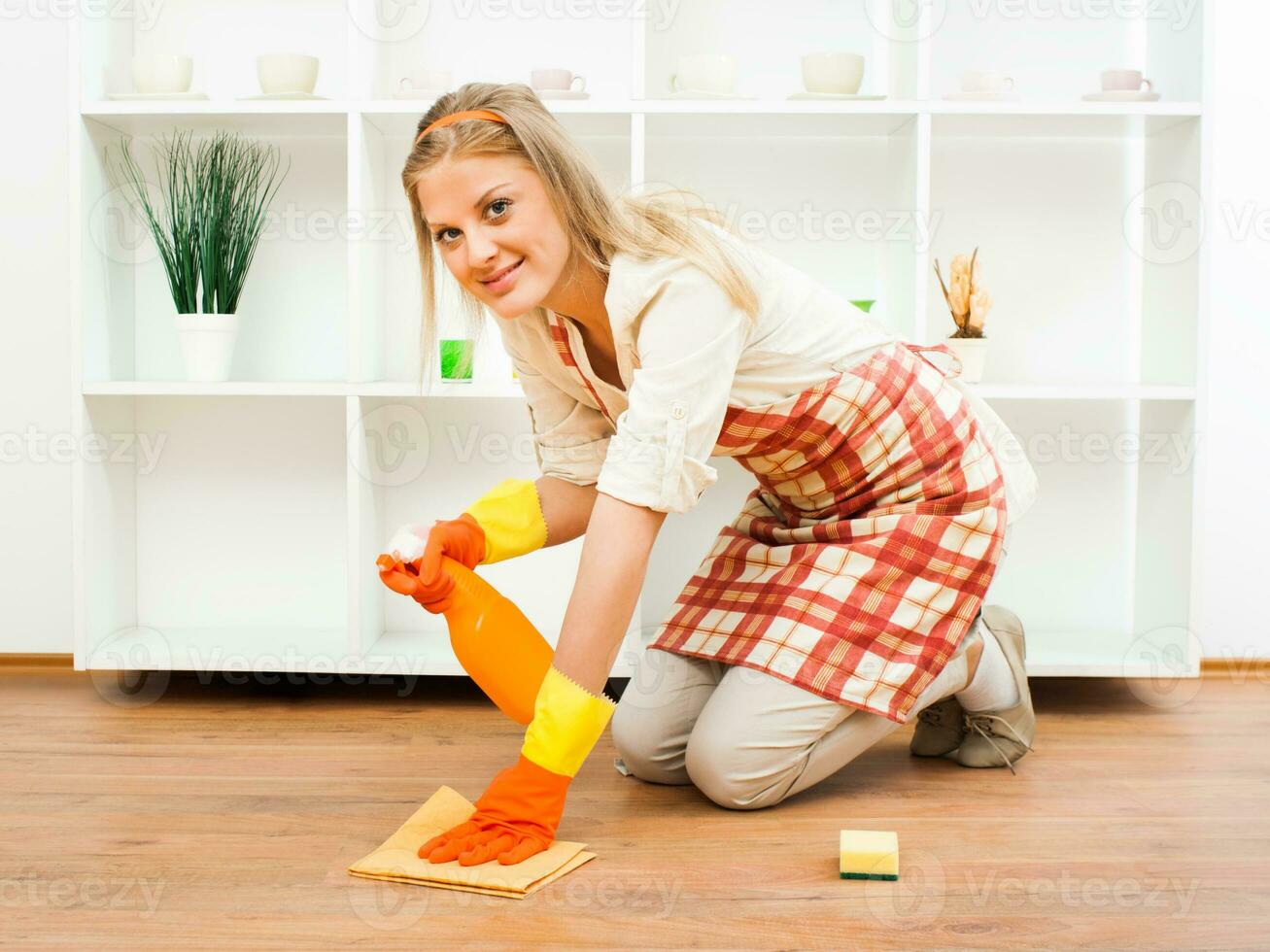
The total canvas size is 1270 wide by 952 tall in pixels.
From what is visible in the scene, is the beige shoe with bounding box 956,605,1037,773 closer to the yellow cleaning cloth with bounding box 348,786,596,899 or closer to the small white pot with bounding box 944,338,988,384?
the small white pot with bounding box 944,338,988,384

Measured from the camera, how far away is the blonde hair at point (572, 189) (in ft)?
4.14

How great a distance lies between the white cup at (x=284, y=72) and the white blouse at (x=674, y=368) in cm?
70

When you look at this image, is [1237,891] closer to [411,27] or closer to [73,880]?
[73,880]

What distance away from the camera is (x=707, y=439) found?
126 cm

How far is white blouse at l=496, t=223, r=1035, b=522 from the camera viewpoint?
1.22 meters

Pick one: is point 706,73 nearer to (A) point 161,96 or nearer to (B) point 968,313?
(B) point 968,313

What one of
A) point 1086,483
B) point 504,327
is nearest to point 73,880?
point 504,327

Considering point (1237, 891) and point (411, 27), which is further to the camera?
point (411, 27)

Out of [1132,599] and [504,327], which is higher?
[504,327]

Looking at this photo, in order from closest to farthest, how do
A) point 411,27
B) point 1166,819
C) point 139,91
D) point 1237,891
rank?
1. point 1237,891
2. point 1166,819
3. point 139,91
4. point 411,27

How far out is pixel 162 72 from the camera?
1906mm

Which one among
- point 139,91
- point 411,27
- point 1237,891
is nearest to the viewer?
point 1237,891

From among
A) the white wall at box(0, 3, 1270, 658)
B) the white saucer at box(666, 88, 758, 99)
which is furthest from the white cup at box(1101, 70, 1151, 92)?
the white saucer at box(666, 88, 758, 99)

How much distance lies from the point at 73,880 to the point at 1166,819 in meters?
1.18
